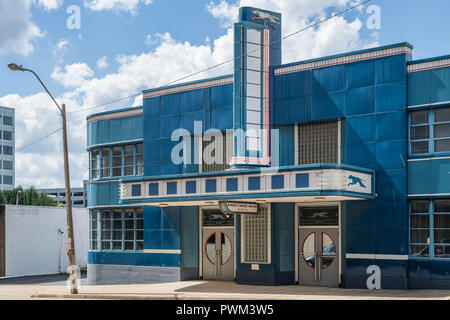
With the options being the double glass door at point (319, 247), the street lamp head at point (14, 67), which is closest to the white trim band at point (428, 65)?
the double glass door at point (319, 247)

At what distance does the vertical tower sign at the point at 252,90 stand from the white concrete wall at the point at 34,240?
875 inches

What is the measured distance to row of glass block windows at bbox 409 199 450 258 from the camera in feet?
68.9

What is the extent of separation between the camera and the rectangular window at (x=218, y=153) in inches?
1024

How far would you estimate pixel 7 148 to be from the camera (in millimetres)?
136500

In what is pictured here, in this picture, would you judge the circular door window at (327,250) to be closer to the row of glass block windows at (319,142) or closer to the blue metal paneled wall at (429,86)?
the row of glass block windows at (319,142)

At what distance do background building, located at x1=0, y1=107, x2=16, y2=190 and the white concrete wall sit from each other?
316 feet

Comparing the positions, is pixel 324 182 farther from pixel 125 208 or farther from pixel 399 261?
pixel 125 208

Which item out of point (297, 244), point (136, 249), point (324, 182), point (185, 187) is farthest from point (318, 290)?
point (136, 249)

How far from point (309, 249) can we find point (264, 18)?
29.8ft

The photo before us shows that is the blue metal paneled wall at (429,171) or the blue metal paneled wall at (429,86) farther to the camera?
the blue metal paneled wall at (429,86)

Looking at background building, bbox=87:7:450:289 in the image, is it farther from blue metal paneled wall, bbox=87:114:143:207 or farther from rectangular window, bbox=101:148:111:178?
rectangular window, bbox=101:148:111:178

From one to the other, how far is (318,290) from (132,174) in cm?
1164

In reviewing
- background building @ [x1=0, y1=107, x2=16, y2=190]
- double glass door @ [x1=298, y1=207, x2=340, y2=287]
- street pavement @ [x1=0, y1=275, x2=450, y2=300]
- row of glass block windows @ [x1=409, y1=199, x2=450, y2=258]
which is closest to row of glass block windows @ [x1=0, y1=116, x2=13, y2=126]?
background building @ [x1=0, y1=107, x2=16, y2=190]

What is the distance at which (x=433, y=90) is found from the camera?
837 inches
